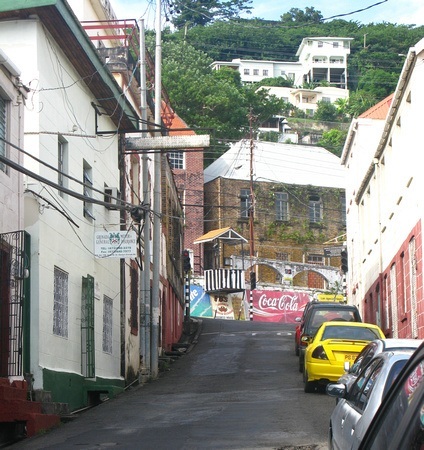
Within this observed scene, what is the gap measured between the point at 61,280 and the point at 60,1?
17.8 ft

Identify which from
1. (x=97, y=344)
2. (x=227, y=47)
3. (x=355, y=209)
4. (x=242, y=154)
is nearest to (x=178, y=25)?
(x=227, y=47)

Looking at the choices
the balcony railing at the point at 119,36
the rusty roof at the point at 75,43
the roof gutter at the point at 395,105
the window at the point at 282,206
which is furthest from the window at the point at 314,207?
the rusty roof at the point at 75,43

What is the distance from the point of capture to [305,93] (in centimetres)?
13988

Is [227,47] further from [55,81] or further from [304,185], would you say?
[55,81]

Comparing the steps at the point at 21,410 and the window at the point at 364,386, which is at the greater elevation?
the window at the point at 364,386

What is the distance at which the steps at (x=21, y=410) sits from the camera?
48.1 ft

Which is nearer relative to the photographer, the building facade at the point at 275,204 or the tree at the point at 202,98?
the building facade at the point at 275,204

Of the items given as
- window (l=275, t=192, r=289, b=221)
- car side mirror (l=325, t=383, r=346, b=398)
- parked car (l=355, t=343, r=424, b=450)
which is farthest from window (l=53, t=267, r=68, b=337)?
window (l=275, t=192, r=289, b=221)

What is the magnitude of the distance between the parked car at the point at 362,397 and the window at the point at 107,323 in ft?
49.7

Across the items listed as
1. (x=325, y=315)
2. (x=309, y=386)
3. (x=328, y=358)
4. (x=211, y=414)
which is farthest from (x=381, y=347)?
(x=325, y=315)

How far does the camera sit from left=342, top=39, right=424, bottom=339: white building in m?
23.4

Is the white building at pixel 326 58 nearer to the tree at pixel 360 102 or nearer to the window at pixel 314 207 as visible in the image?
the tree at pixel 360 102

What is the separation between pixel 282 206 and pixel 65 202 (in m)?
54.7

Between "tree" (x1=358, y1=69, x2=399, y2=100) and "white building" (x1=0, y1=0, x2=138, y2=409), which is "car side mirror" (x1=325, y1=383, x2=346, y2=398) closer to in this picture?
"white building" (x1=0, y1=0, x2=138, y2=409)
